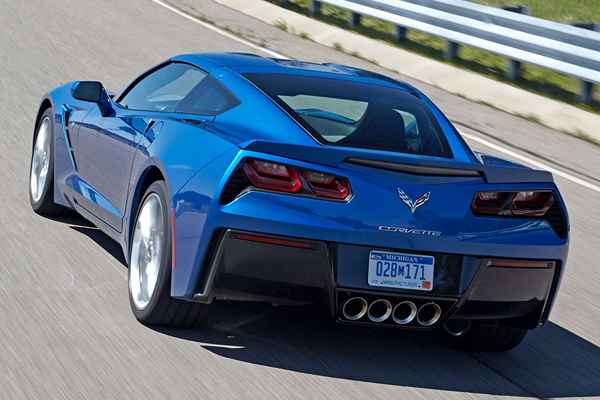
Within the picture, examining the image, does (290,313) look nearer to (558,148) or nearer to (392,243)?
(392,243)

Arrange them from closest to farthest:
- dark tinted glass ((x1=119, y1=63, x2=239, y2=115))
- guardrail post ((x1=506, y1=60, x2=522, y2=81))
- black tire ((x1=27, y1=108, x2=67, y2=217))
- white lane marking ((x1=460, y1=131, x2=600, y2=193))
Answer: dark tinted glass ((x1=119, y1=63, x2=239, y2=115)) < black tire ((x1=27, y1=108, x2=67, y2=217)) < white lane marking ((x1=460, y1=131, x2=600, y2=193)) < guardrail post ((x1=506, y1=60, x2=522, y2=81))

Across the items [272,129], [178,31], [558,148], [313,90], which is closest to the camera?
[272,129]

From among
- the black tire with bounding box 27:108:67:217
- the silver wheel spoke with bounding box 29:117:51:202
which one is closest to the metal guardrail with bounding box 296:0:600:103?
the silver wheel spoke with bounding box 29:117:51:202

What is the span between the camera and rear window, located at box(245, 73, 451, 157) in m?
6.20

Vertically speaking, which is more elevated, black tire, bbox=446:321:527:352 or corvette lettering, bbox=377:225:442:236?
corvette lettering, bbox=377:225:442:236

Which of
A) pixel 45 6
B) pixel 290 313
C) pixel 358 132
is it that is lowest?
pixel 45 6

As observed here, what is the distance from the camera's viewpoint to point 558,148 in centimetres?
1308

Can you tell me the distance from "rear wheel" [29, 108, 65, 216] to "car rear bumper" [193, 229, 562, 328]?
2.77 meters

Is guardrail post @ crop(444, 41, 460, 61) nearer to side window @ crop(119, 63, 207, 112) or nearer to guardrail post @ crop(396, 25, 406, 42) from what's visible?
guardrail post @ crop(396, 25, 406, 42)

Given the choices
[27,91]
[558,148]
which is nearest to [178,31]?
[27,91]

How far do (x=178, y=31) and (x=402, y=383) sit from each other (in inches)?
547

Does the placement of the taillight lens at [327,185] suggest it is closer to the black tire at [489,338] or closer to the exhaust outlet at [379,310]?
the exhaust outlet at [379,310]

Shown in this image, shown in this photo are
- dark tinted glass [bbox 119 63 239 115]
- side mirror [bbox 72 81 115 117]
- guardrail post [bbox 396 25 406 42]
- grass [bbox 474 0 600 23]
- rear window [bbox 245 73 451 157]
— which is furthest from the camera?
grass [bbox 474 0 600 23]

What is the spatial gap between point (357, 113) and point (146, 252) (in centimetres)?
125
